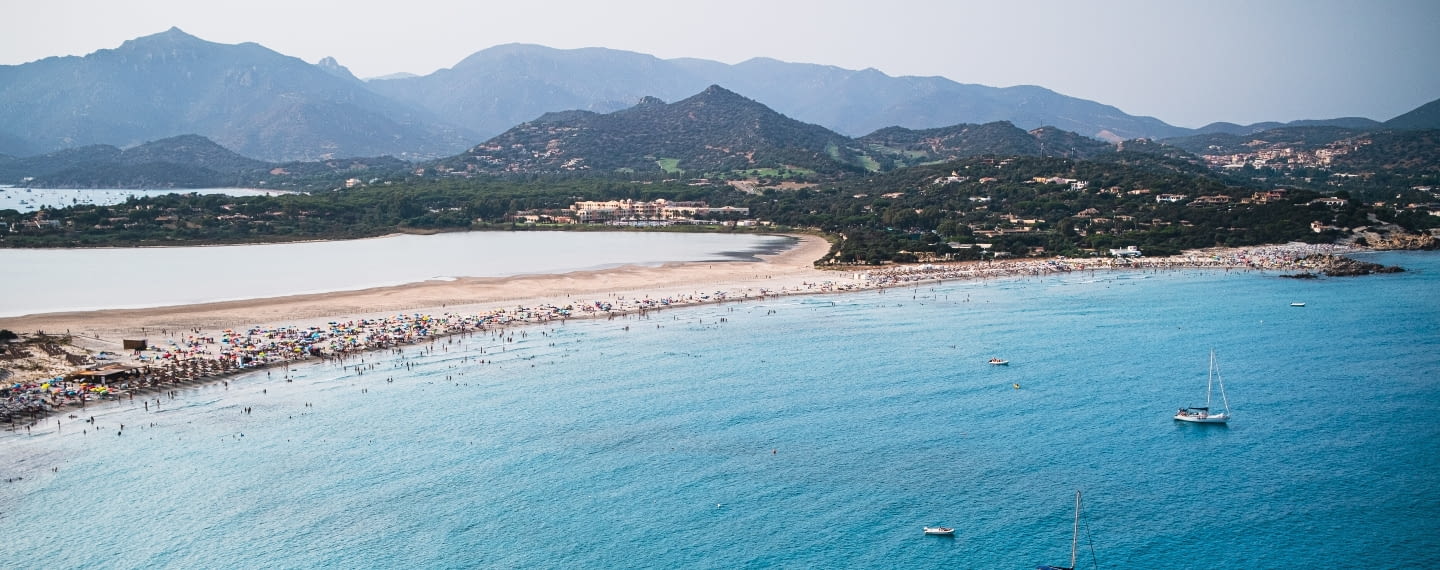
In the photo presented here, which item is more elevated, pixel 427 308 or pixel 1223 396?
pixel 427 308

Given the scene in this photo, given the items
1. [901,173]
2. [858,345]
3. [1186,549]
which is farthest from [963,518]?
[901,173]

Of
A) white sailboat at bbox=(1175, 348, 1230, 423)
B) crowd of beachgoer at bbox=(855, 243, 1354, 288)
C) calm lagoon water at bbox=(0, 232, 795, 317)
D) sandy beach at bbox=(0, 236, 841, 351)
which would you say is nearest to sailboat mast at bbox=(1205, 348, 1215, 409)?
white sailboat at bbox=(1175, 348, 1230, 423)

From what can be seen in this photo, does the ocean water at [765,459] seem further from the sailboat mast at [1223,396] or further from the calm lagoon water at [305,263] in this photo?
the calm lagoon water at [305,263]

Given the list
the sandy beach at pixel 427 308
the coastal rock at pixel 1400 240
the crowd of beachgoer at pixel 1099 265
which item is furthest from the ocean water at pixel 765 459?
the coastal rock at pixel 1400 240

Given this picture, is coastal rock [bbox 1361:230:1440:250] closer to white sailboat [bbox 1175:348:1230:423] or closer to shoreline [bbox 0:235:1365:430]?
shoreline [bbox 0:235:1365:430]

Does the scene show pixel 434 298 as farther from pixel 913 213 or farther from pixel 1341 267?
pixel 1341 267

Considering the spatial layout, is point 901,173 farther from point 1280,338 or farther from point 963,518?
point 963,518

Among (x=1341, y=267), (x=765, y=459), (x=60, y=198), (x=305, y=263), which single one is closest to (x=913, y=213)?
(x=1341, y=267)
